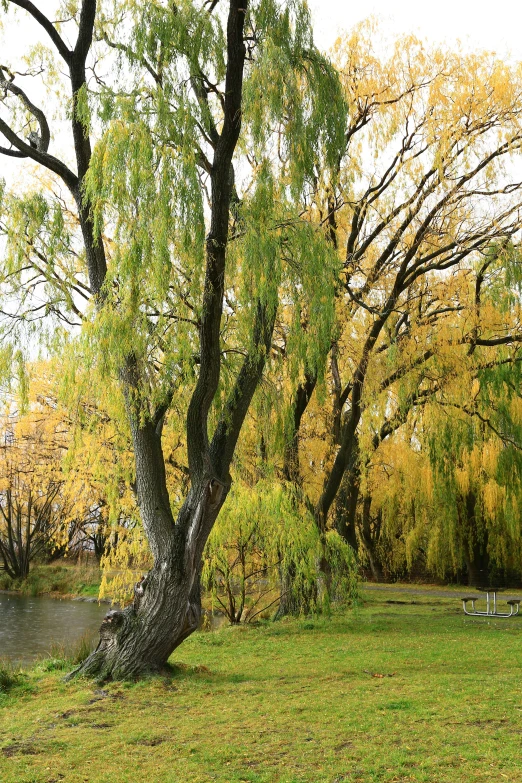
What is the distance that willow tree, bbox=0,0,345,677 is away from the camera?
6.25m

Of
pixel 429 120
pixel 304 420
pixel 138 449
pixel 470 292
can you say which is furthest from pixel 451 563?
pixel 138 449

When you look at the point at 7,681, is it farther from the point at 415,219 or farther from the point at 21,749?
the point at 415,219

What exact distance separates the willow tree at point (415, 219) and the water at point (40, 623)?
192 inches

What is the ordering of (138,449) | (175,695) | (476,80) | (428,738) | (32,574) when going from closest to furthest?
1. (428,738)
2. (175,695)
3. (138,449)
4. (476,80)
5. (32,574)

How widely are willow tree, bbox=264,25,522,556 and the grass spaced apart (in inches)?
150

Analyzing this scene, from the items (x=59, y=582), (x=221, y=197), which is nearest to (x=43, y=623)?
(x=59, y=582)

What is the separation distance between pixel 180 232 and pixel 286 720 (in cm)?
393

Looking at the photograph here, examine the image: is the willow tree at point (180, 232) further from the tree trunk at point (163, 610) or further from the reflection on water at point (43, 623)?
the reflection on water at point (43, 623)

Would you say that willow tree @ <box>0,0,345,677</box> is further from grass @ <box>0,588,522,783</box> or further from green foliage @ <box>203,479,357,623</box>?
green foliage @ <box>203,479,357,623</box>

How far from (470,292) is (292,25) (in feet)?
18.0

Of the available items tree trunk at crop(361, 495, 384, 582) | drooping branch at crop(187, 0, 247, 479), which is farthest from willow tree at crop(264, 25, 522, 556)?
tree trunk at crop(361, 495, 384, 582)

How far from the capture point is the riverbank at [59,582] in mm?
20156

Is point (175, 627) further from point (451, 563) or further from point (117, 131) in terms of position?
point (451, 563)

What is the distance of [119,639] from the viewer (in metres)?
6.68
